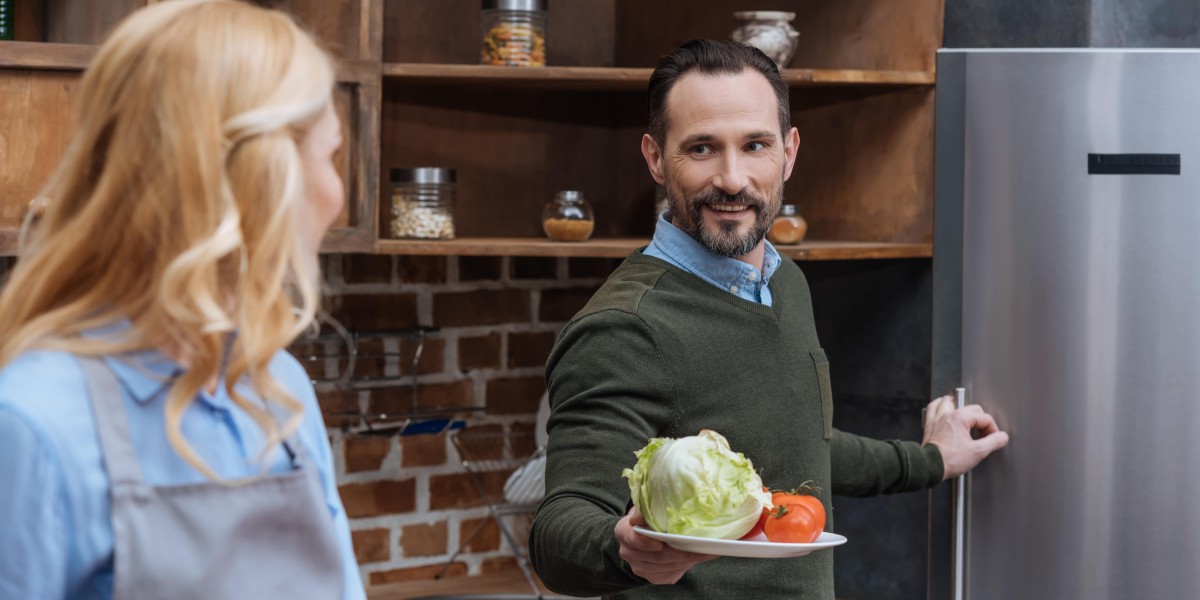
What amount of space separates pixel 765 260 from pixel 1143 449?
0.69m

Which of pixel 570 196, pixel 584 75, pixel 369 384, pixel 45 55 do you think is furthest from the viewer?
pixel 369 384

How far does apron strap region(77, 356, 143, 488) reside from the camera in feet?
3.00

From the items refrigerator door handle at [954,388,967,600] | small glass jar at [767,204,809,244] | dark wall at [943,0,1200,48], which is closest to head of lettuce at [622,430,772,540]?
refrigerator door handle at [954,388,967,600]

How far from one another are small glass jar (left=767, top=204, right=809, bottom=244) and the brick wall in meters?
0.71

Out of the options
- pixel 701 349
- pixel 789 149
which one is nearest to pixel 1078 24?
pixel 789 149

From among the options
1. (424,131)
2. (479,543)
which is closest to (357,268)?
(424,131)

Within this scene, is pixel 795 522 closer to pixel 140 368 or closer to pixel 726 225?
pixel 726 225

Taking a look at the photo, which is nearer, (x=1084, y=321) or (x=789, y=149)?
(x=789, y=149)

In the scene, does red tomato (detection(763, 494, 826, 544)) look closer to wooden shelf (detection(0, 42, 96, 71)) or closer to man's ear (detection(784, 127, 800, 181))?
man's ear (detection(784, 127, 800, 181))

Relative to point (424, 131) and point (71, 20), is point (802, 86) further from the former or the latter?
point (71, 20)

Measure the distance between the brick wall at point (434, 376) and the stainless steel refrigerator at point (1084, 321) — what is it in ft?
3.55

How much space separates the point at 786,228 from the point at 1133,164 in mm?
579

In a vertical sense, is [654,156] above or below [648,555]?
above

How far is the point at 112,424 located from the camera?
92 centimetres
